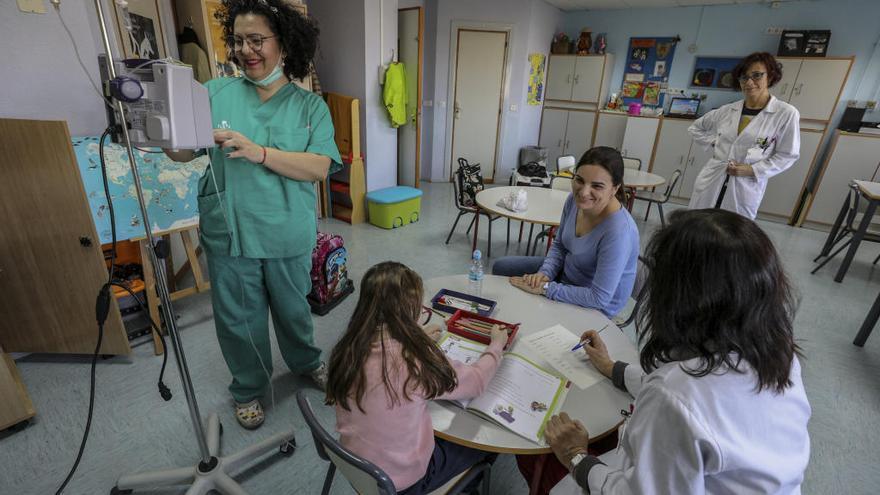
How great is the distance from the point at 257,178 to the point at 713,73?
6503mm

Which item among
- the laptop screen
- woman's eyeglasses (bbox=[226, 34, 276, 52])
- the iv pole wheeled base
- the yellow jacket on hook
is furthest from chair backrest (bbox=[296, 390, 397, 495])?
the laptop screen

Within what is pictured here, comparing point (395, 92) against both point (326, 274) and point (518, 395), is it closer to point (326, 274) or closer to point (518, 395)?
point (326, 274)

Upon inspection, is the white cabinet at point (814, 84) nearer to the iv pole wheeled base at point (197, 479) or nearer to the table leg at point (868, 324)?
the table leg at point (868, 324)

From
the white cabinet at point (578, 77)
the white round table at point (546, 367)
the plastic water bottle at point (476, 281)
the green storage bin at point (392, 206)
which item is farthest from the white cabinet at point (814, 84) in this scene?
the plastic water bottle at point (476, 281)

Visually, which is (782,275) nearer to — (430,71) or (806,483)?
(806,483)

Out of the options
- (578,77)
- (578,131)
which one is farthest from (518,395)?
(578,77)

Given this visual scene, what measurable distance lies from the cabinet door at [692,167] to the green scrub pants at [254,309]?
5682mm

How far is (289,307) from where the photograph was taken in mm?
1704

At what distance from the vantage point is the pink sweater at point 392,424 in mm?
935

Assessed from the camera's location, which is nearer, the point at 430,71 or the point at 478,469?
the point at 478,469

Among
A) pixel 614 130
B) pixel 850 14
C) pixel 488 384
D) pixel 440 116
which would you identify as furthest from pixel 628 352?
pixel 850 14

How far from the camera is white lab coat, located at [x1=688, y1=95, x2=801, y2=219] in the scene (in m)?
2.68

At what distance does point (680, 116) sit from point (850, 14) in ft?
6.42

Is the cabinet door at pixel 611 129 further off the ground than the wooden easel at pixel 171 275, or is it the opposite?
the cabinet door at pixel 611 129
